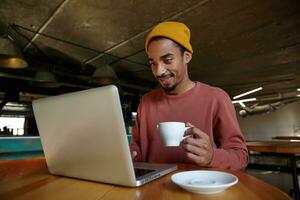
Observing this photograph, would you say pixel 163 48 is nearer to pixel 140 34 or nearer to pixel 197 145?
pixel 197 145

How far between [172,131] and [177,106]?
69 centimetres

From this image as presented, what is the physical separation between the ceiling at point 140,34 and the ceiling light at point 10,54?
593 mm

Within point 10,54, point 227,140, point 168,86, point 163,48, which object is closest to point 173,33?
point 163,48

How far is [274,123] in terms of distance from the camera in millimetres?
11062

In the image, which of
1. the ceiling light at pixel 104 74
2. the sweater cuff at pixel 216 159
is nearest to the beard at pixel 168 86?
the sweater cuff at pixel 216 159

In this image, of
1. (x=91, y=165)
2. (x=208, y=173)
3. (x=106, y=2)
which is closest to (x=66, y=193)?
(x=91, y=165)

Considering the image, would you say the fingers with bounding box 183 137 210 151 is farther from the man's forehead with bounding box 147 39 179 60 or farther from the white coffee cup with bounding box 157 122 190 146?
the man's forehead with bounding box 147 39 179 60

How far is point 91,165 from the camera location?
0.71 m

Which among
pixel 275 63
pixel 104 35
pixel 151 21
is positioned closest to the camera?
pixel 151 21

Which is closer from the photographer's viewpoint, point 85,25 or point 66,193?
point 66,193

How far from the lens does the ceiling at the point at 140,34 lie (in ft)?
9.62

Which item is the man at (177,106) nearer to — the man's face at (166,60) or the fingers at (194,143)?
the man's face at (166,60)

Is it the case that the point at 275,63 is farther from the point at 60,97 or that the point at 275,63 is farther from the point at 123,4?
the point at 60,97

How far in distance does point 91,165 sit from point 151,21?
9.54 feet
